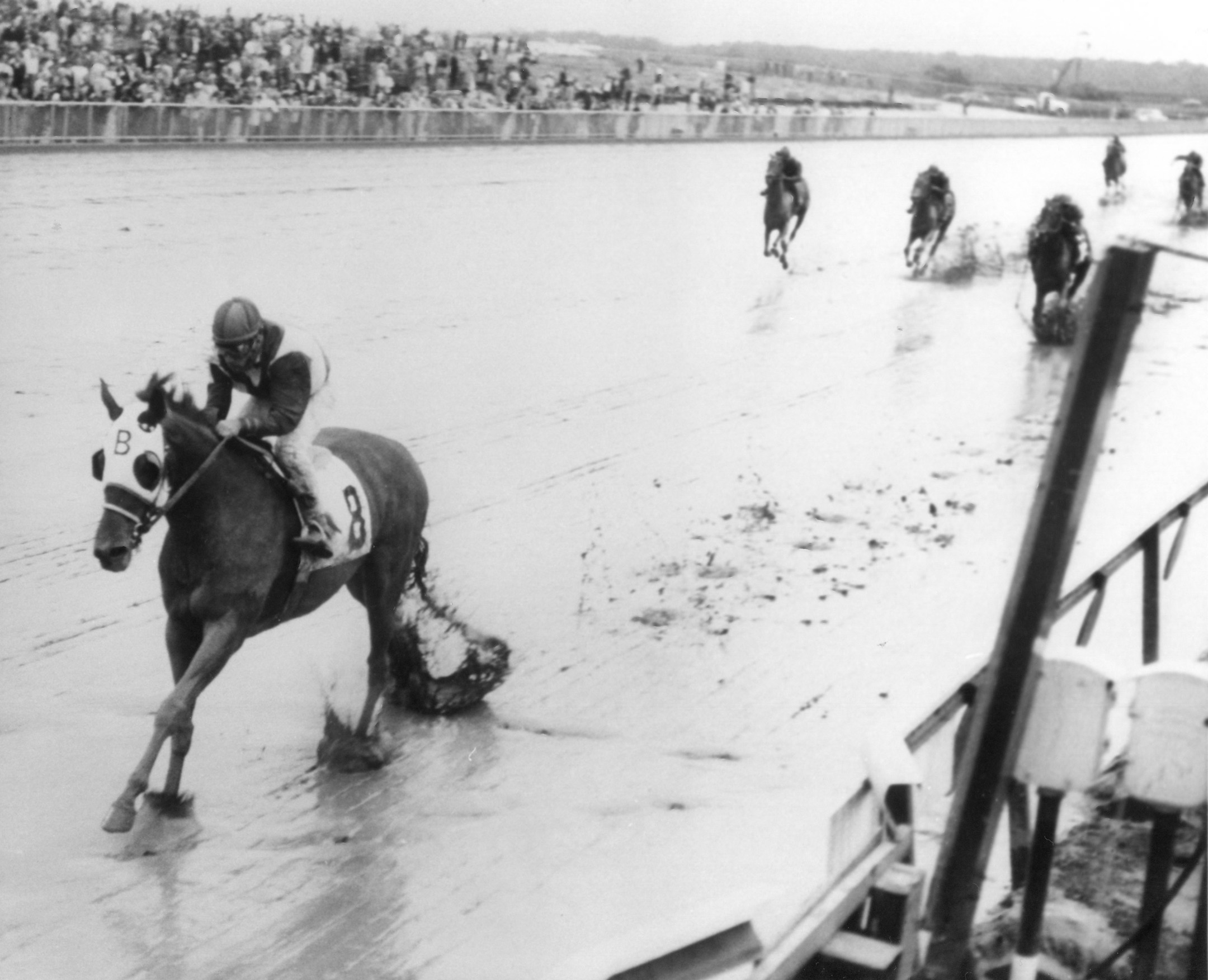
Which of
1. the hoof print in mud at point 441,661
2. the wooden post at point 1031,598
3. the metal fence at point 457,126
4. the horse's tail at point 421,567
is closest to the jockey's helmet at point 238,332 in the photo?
the horse's tail at point 421,567

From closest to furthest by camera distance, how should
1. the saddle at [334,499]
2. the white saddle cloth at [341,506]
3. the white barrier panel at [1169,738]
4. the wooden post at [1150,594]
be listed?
the white barrier panel at [1169,738], the wooden post at [1150,594], the saddle at [334,499], the white saddle cloth at [341,506]

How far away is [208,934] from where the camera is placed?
4.74 meters

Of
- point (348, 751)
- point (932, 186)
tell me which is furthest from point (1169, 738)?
point (932, 186)

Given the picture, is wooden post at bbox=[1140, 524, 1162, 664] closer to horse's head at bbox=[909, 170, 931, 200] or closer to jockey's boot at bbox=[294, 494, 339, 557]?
jockey's boot at bbox=[294, 494, 339, 557]

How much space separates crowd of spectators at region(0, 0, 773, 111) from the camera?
8.39 metres

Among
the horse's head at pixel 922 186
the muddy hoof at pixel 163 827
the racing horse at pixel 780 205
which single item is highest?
the horse's head at pixel 922 186

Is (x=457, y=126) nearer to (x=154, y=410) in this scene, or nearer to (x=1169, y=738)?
(x=154, y=410)

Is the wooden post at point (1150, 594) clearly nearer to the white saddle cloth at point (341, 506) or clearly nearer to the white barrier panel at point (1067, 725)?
the white barrier panel at point (1067, 725)

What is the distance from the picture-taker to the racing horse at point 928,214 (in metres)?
16.5

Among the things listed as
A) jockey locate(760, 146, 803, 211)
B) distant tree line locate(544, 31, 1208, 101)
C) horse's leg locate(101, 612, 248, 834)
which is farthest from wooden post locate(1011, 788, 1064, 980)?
jockey locate(760, 146, 803, 211)

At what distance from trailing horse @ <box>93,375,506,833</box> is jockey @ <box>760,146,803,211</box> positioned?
34.7 ft

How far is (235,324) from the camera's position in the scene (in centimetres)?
520

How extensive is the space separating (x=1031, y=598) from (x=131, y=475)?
319 centimetres

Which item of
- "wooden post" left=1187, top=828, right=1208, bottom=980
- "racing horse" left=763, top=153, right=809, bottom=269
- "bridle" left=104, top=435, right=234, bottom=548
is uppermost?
"racing horse" left=763, top=153, right=809, bottom=269
